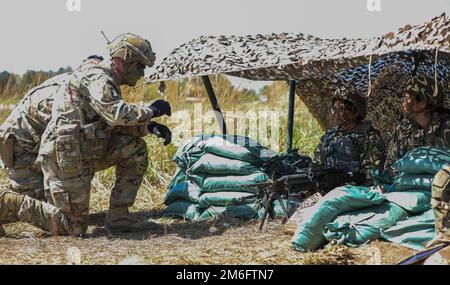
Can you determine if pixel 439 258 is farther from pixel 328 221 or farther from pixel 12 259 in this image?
pixel 12 259

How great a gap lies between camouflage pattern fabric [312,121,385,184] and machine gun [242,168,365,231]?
0.12 m

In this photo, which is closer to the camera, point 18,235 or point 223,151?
point 18,235

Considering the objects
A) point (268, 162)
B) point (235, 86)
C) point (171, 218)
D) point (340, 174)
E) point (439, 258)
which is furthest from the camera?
point (235, 86)

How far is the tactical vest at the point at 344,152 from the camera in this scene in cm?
636

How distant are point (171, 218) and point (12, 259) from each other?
80.3 inches

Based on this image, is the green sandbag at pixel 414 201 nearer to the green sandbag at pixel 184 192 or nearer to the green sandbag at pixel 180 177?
the green sandbag at pixel 184 192

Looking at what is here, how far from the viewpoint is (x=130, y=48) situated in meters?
6.34

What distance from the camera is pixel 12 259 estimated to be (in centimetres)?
567

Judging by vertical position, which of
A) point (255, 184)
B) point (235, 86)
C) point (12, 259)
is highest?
point (235, 86)

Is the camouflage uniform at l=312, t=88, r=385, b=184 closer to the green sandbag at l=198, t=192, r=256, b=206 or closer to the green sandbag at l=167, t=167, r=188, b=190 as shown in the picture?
the green sandbag at l=198, t=192, r=256, b=206

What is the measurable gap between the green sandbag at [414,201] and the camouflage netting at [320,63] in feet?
3.10

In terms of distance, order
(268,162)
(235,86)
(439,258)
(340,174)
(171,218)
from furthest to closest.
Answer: (235,86) → (171,218) → (268,162) → (340,174) → (439,258)

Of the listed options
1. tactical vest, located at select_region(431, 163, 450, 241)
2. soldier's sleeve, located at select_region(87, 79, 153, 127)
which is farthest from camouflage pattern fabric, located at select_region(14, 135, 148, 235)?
tactical vest, located at select_region(431, 163, 450, 241)
